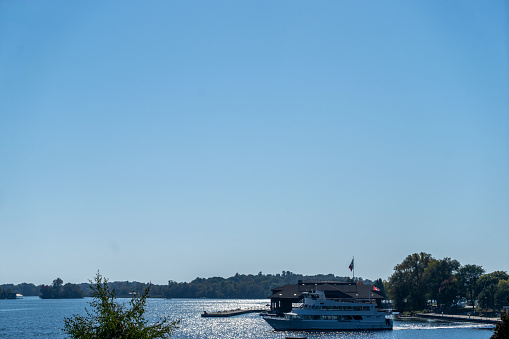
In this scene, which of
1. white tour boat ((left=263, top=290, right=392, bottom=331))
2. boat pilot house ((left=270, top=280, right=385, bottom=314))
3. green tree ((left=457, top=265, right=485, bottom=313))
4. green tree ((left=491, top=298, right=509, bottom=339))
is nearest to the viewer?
green tree ((left=491, top=298, right=509, bottom=339))

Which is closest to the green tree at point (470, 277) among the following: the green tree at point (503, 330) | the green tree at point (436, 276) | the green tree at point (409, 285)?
the green tree at point (436, 276)

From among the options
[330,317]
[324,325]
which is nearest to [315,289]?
[330,317]

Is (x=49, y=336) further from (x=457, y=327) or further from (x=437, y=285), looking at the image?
(x=437, y=285)

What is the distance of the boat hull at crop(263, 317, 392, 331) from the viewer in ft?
319

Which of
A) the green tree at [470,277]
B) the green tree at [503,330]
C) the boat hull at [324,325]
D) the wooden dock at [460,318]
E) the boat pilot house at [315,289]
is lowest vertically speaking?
the boat hull at [324,325]

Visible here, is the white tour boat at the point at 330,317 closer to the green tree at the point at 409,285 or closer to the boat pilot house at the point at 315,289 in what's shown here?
the boat pilot house at the point at 315,289

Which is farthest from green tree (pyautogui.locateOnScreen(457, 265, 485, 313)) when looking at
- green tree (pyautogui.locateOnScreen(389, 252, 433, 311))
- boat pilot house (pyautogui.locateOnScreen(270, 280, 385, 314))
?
boat pilot house (pyautogui.locateOnScreen(270, 280, 385, 314))

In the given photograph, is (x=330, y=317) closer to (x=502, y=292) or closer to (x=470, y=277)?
(x=502, y=292)

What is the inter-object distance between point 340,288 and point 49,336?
6358 centimetres

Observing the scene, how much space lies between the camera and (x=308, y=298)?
102m

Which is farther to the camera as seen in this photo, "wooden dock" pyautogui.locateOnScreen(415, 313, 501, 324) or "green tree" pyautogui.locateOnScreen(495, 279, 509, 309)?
"green tree" pyautogui.locateOnScreen(495, 279, 509, 309)

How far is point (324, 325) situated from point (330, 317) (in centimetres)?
222

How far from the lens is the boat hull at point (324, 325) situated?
9738 cm

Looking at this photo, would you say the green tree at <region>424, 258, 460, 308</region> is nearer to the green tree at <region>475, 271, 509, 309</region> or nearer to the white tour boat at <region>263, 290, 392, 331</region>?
the green tree at <region>475, 271, 509, 309</region>
